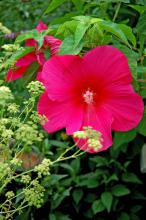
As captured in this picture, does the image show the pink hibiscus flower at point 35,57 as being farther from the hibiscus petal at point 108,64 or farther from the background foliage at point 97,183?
the background foliage at point 97,183

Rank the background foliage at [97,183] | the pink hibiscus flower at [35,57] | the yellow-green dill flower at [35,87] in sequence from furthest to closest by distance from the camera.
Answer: the background foliage at [97,183] → the pink hibiscus flower at [35,57] → the yellow-green dill flower at [35,87]

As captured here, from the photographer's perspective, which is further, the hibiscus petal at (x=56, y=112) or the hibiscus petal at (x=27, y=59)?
the hibiscus petal at (x=27, y=59)

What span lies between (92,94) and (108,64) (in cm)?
8

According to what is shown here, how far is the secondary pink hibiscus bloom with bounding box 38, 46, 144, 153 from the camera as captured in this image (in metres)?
0.93

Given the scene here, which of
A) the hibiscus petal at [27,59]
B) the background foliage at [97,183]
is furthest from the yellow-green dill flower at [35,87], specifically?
the background foliage at [97,183]

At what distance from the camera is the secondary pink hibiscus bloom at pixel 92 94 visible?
93 centimetres

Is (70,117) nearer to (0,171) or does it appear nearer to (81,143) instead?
(81,143)

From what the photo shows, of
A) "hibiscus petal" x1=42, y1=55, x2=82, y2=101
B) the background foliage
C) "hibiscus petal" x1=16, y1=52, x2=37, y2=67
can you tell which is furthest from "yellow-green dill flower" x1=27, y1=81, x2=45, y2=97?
the background foliage

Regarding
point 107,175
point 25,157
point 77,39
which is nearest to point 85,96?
point 77,39

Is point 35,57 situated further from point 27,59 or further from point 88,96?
point 88,96

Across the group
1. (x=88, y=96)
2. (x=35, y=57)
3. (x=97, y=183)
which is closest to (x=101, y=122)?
(x=88, y=96)

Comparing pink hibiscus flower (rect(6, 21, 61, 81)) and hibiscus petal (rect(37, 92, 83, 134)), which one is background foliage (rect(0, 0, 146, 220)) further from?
hibiscus petal (rect(37, 92, 83, 134))

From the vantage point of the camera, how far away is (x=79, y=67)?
0.94 metres

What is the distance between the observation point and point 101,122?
0.96 metres
